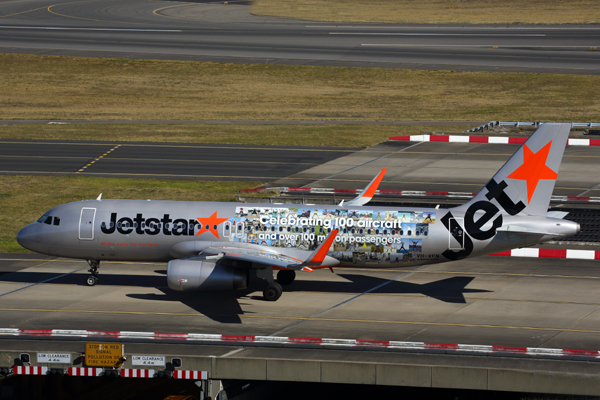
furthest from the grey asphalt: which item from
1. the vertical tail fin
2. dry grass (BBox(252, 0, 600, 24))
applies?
dry grass (BBox(252, 0, 600, 24))

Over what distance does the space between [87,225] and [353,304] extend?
14.0m

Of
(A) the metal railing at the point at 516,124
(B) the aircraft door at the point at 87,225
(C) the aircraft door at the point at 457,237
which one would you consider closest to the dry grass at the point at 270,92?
(A) the metal railing at the point at 516,124

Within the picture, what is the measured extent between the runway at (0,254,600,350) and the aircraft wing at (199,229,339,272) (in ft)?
7.73

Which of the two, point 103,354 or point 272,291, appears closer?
point 103,354

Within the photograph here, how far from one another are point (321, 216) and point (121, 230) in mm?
10063

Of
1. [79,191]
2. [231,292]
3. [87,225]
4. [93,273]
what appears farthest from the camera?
[79,191]

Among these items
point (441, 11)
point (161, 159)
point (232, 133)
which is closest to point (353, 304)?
point (161, 159)

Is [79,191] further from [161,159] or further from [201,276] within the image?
[201,276]

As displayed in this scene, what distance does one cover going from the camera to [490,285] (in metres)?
42.8

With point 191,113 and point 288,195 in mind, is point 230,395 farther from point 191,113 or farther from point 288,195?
point 191,113

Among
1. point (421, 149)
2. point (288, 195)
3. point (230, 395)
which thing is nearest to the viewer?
point (230, 395)

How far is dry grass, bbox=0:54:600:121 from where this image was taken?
94.1 meters

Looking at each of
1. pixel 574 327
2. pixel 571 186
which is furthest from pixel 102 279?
pixel 571 186

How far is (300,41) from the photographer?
12462cm
